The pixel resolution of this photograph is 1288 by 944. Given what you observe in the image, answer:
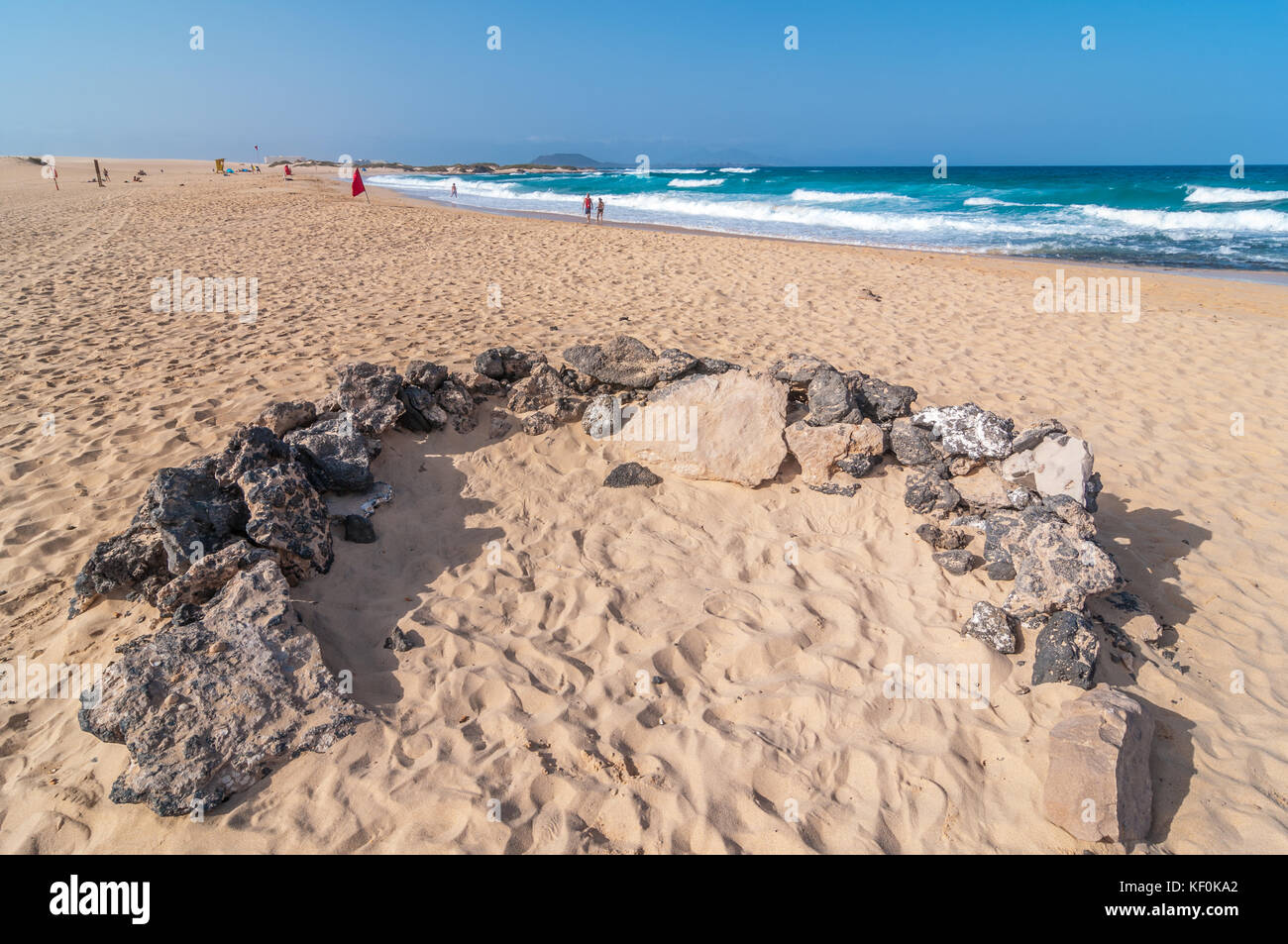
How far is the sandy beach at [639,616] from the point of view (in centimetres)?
271

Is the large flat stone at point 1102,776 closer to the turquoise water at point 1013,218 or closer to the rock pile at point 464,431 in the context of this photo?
the rock pile at point 464,431

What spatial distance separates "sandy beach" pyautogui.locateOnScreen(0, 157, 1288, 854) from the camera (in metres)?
2.71

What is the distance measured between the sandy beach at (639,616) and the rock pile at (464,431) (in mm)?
151

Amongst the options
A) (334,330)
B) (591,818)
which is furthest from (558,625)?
(334,330)

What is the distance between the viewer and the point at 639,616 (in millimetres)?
3760

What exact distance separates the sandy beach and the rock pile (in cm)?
15
